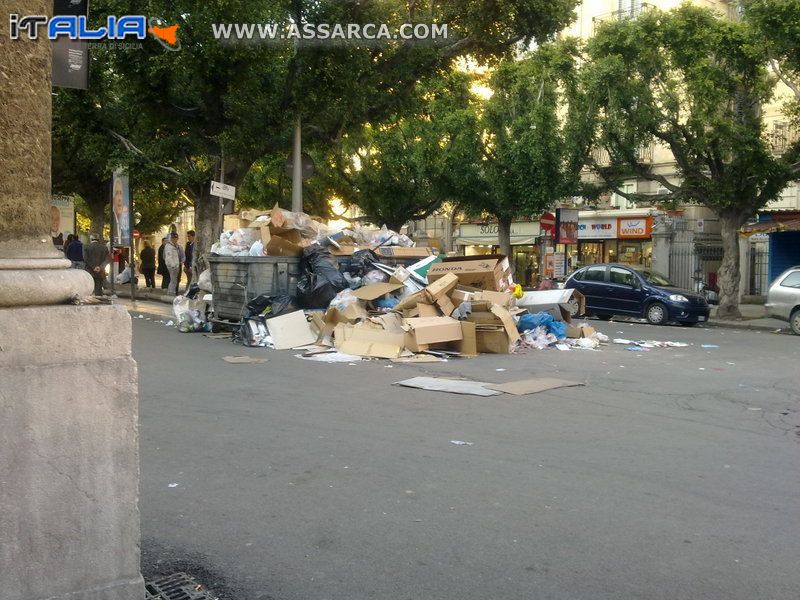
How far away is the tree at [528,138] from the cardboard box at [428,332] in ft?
44.1

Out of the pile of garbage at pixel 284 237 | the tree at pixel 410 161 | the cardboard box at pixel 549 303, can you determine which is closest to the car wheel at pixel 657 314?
the cardboard box at pixel 549 303

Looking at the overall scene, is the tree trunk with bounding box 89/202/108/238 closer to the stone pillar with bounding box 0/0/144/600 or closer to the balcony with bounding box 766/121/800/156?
the balcony with bounding box 766/121/800/156

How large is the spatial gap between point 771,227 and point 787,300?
9.95 meters

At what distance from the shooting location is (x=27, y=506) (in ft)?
9.18

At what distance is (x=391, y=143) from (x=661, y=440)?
27.8 meters

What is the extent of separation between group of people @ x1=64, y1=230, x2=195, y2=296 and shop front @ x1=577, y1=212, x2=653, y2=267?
54.4 ft

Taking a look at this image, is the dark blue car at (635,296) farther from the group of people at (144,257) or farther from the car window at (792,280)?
the group of people at (144,257)

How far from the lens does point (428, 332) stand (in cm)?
1213

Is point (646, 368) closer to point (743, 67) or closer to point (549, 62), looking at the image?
point (743, 67)

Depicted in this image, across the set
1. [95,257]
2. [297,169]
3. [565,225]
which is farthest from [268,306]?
[565,225]

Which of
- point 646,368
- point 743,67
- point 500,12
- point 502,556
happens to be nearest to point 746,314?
point 743,67

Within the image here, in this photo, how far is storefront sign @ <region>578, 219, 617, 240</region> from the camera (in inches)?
1308

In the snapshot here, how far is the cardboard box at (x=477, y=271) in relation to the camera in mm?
14344

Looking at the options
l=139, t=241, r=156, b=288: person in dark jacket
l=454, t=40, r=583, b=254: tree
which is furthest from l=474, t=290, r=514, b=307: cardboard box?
l=139, t=241, r=156, b=288: person in dark jacket
